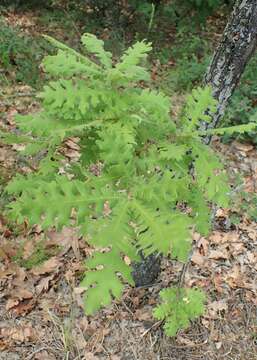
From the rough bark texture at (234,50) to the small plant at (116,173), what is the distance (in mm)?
776

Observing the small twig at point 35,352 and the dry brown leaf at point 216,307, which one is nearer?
the small twig at point 35,352

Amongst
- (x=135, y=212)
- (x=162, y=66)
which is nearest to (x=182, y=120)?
(x=135, y=212)

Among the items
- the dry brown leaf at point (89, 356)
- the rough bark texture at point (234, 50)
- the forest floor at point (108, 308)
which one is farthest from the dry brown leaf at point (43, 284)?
the rough bark texture at point (234, 50)

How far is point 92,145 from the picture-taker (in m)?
2.37

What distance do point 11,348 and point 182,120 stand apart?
2.08 metres

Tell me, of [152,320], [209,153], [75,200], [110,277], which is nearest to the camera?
[110,277]

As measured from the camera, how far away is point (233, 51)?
305cm

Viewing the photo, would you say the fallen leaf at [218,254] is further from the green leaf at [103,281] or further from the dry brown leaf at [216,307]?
the green leaf at [103,281]

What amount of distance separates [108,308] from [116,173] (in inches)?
73.4

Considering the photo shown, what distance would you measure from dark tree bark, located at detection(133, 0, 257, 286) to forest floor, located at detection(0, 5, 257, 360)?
1192mm

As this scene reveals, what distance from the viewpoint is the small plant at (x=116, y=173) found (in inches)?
71.1

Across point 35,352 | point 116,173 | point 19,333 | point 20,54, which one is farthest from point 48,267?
point 20,54

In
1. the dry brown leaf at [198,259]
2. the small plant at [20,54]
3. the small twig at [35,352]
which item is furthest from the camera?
the small plant at [20,54]

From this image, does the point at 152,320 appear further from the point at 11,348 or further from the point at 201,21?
the point at 201,21
